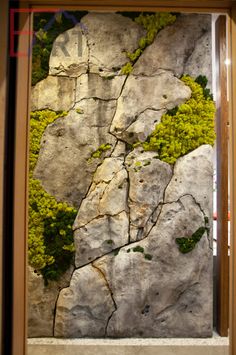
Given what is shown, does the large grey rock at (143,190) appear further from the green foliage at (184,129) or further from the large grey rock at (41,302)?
the large grey rock at (41,302)

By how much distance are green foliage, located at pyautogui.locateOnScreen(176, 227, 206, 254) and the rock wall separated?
0.03 meters

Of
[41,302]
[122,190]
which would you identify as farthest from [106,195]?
[41,302]

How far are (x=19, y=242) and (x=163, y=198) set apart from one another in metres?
1.66

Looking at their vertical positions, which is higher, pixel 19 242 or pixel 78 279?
pixel 19 242

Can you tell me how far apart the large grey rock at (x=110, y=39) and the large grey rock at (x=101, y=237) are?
1.13 meters

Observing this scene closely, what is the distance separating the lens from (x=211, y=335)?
8.48 ft

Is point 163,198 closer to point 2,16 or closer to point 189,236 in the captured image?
point 189,236

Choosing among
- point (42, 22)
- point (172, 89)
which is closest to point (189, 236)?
point (172, 89)

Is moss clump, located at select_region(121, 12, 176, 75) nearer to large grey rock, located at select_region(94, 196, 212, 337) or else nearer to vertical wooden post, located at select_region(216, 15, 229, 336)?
vertical wooden post, located at select_region(216, 15, 229, 336)

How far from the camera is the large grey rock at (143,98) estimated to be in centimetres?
261

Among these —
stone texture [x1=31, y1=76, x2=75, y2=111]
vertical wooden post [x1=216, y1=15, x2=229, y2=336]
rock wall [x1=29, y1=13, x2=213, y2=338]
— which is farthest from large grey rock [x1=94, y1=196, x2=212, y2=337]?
stone texture [x1=31, y1=76, x2=75, y2=111]

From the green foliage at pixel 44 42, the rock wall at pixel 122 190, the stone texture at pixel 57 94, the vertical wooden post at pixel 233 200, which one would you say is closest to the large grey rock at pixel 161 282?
the rock wall at pixel 122 190

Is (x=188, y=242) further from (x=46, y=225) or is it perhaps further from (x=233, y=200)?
(x=233, y=200)

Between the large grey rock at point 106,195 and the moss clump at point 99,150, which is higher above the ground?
the moss clump at point 99,150
